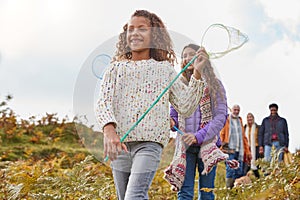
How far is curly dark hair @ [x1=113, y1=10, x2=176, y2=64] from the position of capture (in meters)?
4.07

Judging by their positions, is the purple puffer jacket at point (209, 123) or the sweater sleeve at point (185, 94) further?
the purple puffer jacket at point (209, 123)

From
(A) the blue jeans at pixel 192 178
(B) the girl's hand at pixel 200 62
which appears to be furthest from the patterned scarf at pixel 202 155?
(B) the girl's hand at pixel 200 62

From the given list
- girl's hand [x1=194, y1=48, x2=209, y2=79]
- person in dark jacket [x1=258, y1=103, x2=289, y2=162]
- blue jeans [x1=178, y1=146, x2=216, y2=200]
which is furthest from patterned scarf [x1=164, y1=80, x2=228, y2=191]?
person in dark jacket [x1=258, y1=103, x2=289, y2=162]

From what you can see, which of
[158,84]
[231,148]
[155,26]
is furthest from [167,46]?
[231,148]

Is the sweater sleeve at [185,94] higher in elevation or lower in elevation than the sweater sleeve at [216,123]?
lower

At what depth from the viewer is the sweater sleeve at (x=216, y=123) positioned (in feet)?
16.4

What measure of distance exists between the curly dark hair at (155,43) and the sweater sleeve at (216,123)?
1026 mm

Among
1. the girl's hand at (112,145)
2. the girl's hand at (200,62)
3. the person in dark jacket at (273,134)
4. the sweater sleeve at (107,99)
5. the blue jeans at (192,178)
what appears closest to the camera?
the girl's hand at (112,145)

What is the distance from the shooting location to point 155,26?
4.11 meters

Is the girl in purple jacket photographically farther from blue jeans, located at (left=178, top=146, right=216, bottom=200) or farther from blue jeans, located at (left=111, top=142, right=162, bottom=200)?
blue jeans, located at (left=111, top=142, right=162, bottom=200)

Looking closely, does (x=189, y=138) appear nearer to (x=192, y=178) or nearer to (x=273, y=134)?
(x=192, y=178)

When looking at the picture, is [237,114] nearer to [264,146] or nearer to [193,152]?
[264,146]

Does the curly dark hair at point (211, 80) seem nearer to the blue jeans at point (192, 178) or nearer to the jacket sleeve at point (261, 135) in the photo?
the blue jeans at point (192, 178)

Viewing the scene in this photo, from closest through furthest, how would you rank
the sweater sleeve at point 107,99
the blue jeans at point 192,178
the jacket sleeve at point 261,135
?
1. the sweater sleeve at point 107,99
2. the blue jeans at point 192,178
3. the jacket sleeve at point 261,135
